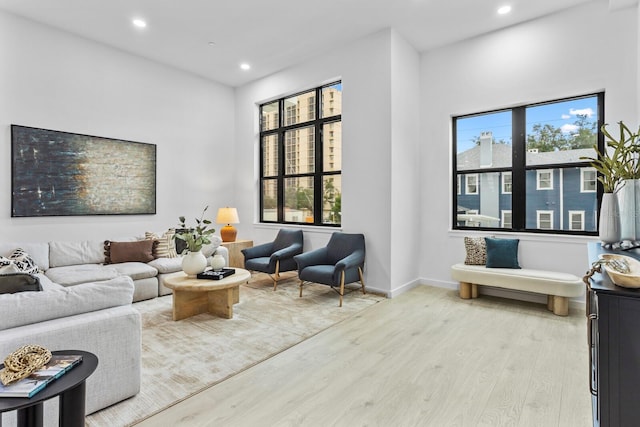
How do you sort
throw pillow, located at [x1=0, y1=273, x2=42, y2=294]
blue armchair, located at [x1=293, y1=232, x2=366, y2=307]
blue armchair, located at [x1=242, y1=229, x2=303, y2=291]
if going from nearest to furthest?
throw pillow, located at [x1=0, y1=273, x2=42, y2=294]
blue armchair, located at [x1=293, y1=232, x2=366, y2=307]
blue armchair, located at [x1=242, y1=229, x2=303, y2=291]

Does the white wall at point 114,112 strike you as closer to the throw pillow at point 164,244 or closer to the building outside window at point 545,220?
the throw pillow at point 164,244

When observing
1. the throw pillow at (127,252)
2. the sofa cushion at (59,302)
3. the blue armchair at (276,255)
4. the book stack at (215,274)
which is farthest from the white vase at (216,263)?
the sofa cushion at (59,302)

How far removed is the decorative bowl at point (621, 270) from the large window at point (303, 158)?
13.3 ft

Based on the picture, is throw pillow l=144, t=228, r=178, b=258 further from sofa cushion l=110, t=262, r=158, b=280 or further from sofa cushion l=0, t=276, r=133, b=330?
sofa cushion l=0, t=276, r=133, b=330

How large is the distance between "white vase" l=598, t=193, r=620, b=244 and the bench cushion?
5.56 feet

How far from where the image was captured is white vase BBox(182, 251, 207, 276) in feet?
12.1

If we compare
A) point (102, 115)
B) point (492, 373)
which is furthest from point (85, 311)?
point (102, 115)

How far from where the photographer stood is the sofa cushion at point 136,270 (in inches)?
164

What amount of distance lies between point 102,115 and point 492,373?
18.7 feet

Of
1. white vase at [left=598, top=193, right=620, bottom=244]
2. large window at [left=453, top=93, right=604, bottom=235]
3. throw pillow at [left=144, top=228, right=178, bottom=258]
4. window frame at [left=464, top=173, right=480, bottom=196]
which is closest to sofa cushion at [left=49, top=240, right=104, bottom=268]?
throw pillow at [left=144, top=228, right=178, bottom=258]

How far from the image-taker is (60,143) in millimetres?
4512

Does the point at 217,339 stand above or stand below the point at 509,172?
below

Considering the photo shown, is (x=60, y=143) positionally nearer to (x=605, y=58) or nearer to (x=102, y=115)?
(x=102, y=115)

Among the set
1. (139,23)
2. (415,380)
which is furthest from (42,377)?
(139,23)
